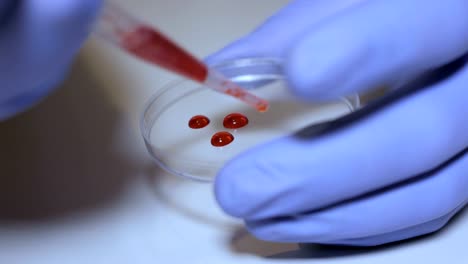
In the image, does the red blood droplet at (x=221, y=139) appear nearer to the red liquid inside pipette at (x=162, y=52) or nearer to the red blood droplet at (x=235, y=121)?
the red blood droplet at (x=235, y=121)

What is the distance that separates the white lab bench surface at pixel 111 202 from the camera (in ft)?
2.74

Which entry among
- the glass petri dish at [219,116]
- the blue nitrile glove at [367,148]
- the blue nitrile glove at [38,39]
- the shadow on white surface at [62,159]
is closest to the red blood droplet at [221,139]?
the glass petri dish at [219,116]

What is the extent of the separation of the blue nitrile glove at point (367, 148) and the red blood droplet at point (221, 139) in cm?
22

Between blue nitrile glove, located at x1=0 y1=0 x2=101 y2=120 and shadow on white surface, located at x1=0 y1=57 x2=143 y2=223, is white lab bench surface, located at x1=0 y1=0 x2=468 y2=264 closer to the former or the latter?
shadow on white surface, located at x1=0 y1=57 x2=143 y2=223

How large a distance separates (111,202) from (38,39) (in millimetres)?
341

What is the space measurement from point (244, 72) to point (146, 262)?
314 millimetres

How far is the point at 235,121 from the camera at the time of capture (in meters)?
1.02

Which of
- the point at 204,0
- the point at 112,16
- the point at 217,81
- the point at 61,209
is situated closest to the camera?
the point at 112,16

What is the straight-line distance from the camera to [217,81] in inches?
31.9

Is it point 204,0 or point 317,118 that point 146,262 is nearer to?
point 317,118

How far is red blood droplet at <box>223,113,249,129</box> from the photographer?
1.01 m

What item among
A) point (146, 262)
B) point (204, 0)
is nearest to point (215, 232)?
point (146, 262)

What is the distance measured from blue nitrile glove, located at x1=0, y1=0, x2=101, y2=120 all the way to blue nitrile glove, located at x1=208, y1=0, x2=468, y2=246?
0.69ft

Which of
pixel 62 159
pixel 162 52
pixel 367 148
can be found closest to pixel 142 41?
pixel 162 52
